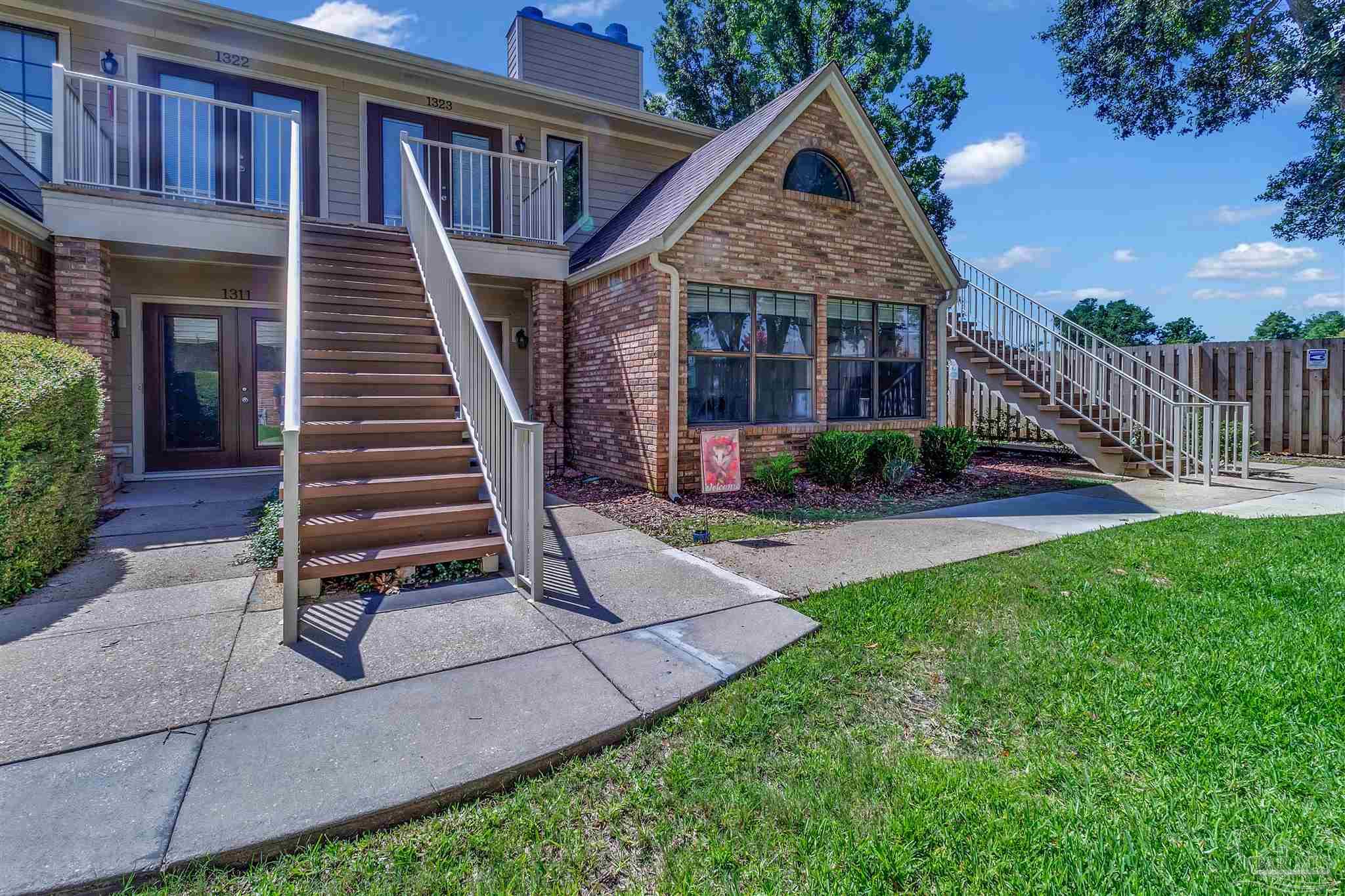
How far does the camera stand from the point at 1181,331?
109 feet

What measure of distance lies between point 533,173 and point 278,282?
420cm

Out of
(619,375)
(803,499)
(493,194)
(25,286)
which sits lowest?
(803,499)

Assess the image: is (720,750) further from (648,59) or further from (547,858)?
(648,59)

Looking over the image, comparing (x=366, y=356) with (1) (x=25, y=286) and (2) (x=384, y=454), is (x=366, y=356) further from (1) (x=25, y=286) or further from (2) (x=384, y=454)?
(1) (x=25, y=286)

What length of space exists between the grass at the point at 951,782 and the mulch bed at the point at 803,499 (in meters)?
3.17

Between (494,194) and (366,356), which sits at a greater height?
(494,194)

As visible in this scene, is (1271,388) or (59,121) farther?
(1271,388)

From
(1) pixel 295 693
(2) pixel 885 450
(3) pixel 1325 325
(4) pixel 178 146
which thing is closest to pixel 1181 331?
(3) pixel 1325 325

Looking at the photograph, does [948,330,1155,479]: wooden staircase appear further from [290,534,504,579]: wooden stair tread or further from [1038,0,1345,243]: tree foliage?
[290,534,504,579]: wooden stair tread

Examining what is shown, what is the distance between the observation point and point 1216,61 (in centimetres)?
1320

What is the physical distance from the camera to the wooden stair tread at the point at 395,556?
4.16 m

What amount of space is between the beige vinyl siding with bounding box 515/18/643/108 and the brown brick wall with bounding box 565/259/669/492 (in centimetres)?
596

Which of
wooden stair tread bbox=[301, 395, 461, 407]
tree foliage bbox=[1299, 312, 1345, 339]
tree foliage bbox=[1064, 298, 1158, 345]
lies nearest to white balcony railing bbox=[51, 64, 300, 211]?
wooden stair tread bbox=[301, 395, 461, 407]

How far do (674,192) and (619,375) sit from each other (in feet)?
9.03
